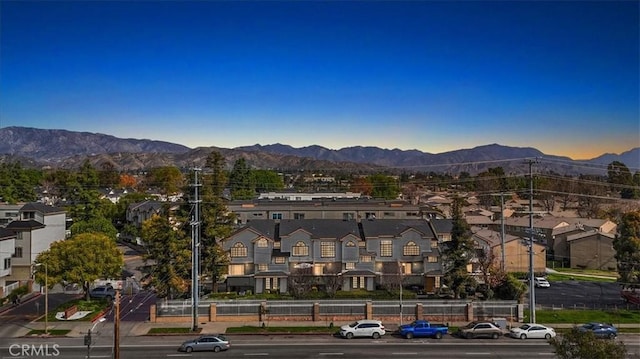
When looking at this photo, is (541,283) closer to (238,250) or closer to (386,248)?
(386,248)

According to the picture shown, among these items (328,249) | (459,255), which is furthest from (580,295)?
(328,249)

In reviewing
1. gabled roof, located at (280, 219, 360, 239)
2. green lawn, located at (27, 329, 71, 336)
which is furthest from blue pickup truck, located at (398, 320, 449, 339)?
green lawn, located at (27, 329, 71, 336)

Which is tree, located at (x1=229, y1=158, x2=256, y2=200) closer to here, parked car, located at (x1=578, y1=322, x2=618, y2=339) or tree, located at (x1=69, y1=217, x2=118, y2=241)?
tree, located at (x1=69, y1=217, x2=118, y2=241)

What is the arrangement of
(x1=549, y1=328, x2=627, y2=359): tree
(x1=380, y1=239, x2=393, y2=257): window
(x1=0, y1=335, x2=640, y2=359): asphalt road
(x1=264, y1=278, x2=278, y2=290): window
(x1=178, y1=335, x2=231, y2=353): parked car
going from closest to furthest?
(x1=549, y1=328, x2=627, y2=359): tree < (x1=0, y1=335, x2=640, y2=359): asphalt road < (x1=178, y1=335, x2=231, y2=353): parked car < (x1=264, y1=278, x2=278, y2=290): window < (x1=380, y1=239, x2=393, y2=257): window

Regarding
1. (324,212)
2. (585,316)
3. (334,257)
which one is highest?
(324,212)

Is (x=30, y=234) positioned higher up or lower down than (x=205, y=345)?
higher up

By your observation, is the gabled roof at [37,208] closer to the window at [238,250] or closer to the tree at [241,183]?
the window at [238,250]
